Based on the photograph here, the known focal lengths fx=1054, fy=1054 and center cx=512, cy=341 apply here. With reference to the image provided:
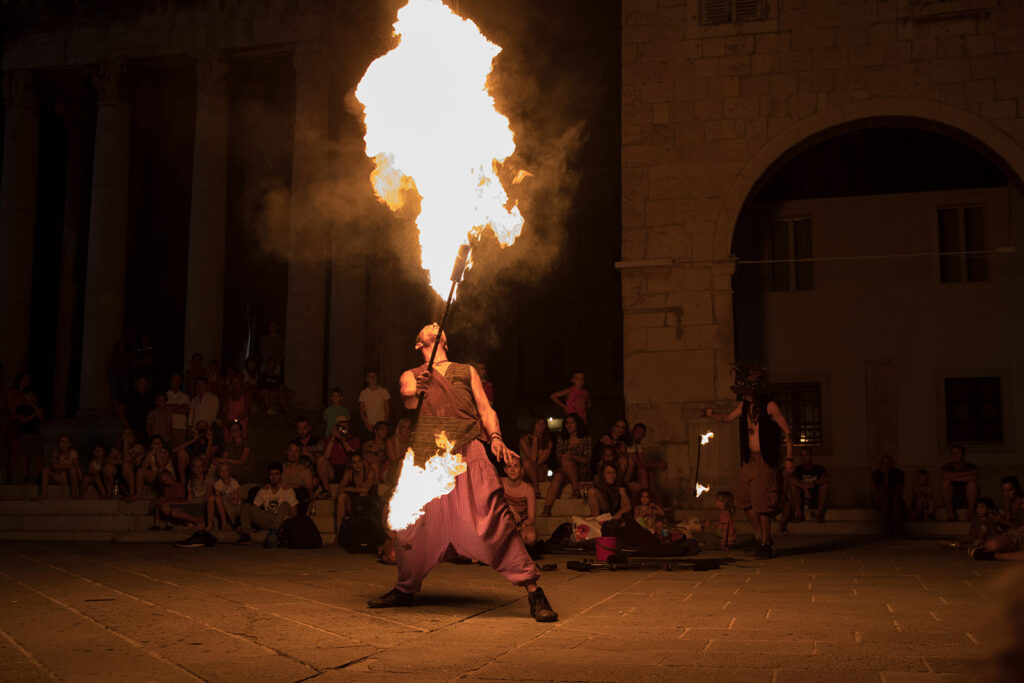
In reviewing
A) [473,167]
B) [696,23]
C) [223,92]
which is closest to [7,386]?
[223,92]

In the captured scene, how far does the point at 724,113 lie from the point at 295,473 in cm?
888

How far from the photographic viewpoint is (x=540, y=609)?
21.7 ft

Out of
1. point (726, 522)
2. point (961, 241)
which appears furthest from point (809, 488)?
point (961, 241)

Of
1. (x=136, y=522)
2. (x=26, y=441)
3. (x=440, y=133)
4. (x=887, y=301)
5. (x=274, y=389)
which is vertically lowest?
(x=136, y=522)

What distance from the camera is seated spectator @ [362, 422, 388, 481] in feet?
49.6

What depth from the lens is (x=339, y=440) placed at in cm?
1644

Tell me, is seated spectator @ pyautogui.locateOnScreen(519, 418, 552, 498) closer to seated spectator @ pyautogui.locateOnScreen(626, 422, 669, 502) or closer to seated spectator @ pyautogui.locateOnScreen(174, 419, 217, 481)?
seated spectator @ pyautogui.locateOnScreen(626, 422, 669, 502)

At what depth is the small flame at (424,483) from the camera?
Result: 6.90 metres

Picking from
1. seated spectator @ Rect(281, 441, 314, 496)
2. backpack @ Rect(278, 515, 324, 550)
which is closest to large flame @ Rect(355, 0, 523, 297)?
backpack @ Rect(278, 515, 324, 550)

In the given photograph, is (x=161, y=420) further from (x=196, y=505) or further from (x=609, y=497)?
(x=609, y=497)

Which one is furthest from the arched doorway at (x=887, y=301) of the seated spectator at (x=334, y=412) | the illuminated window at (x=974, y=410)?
the seated spectator at (x=334, y=412)

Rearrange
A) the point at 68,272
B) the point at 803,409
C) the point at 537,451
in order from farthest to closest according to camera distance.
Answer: the point at 68,272
the point at 803,409
the point at 537,451

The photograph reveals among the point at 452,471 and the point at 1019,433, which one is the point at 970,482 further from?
the point at 452,471

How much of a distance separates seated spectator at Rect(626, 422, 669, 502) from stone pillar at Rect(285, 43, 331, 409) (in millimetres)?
8579
